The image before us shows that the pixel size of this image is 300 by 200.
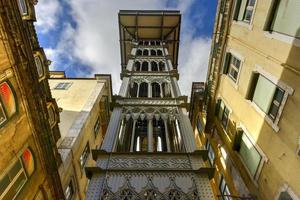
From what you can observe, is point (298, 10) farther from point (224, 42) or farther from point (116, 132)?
point (116, 132)

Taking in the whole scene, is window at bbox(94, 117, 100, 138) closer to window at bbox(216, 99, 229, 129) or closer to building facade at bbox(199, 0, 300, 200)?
building facade at bbox(199, 0, 300, 200)

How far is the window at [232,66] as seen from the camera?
44.9 feet

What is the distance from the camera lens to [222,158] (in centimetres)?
1490

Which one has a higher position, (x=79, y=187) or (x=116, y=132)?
(x=116, y=132)

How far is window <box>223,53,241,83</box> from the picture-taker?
13670mm

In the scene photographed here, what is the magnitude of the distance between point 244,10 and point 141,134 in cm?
1045

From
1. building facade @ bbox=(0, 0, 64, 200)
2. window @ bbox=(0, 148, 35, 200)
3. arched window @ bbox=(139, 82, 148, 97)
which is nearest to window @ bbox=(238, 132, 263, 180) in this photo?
building facade @ bbox=(0, 0, 64, 200)

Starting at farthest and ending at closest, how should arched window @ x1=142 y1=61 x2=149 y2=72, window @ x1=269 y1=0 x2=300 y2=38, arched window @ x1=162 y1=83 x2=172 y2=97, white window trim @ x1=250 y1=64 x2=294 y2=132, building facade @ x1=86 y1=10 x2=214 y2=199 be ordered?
1. arched window @ x1=142 y1=61 x2=149 y2=72
2. arched window @ x1=162 y1=83 x2=172 y2=97
3. building facade @ x1=86 y1=10 x2=214 y2=199
4. white window trim @ x1=250 y1=64 x2=294 y2=132
5. window @ x1=269 y1=0 x2=300 y2=38

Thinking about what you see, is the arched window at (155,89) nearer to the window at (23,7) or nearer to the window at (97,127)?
the window at (97,127)

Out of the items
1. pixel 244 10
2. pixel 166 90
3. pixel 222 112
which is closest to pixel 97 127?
pixel 166 90

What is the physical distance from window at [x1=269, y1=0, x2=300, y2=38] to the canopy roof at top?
2811cm

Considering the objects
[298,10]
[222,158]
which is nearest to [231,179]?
[222,158]

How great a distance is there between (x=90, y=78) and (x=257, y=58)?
65.6 feet

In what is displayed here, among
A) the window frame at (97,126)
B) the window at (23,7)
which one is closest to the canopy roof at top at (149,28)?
the window frame at (97,126)
